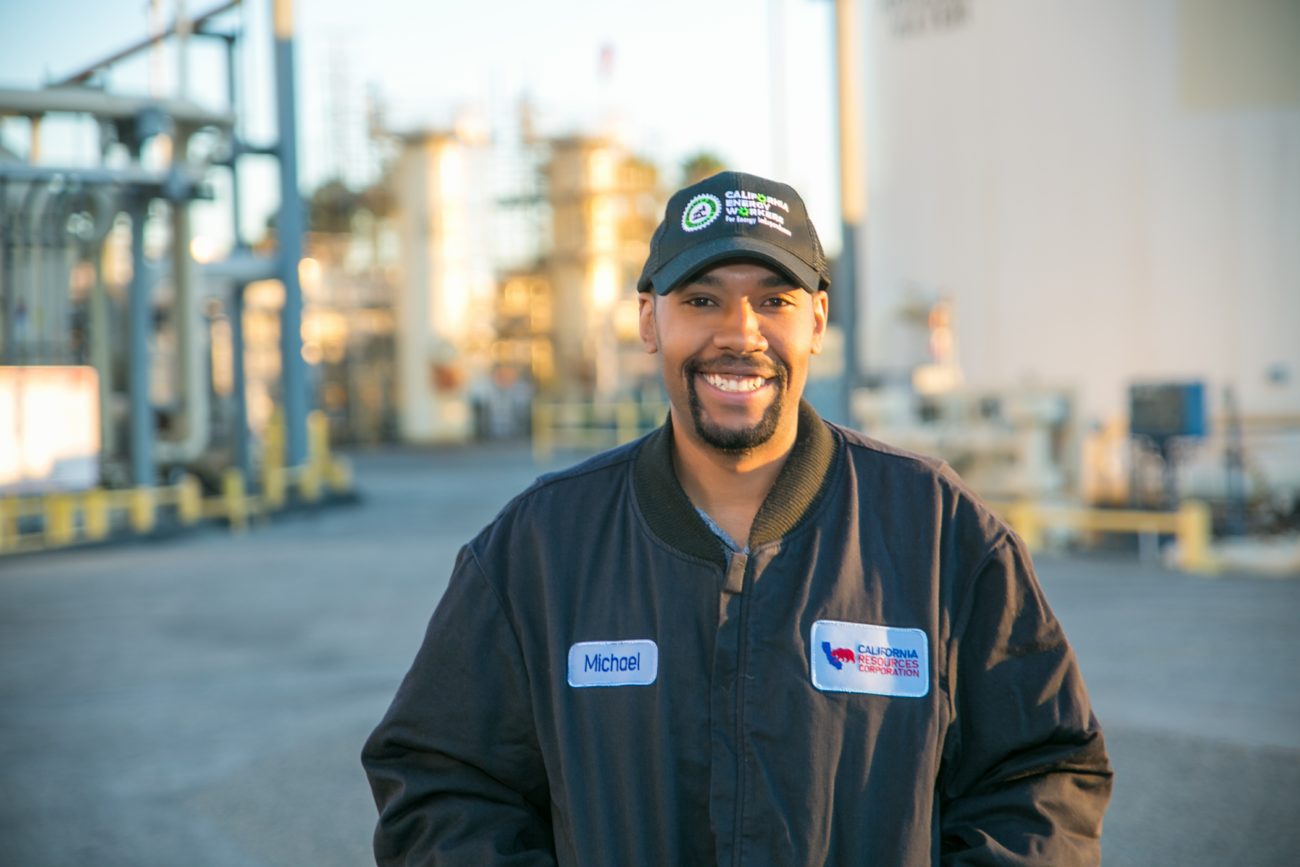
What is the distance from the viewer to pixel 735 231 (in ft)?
7.54

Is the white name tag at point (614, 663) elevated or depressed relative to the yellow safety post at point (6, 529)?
elevated

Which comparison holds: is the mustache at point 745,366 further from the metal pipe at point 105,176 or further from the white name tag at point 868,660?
the metal pipe at point 105,176

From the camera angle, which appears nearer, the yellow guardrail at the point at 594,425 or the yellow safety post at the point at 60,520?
the yellow safety post at the point at 60,520

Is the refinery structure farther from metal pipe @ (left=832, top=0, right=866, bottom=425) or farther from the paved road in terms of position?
the paved road

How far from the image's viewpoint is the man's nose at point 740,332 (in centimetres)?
235

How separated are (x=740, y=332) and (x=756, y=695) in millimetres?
629

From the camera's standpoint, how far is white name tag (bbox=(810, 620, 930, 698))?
7.23ft

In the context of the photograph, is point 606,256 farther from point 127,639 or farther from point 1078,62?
point 127,639

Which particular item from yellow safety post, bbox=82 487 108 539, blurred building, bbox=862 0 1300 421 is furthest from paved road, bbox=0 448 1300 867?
blurred building, bbox=862 0 1300 421

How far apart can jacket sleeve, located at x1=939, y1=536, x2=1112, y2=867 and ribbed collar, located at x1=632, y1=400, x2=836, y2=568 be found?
33cm

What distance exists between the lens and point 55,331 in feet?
62.3

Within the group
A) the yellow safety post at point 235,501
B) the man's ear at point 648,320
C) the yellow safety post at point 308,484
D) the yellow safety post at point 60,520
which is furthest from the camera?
the yellow safety post at point 308,484

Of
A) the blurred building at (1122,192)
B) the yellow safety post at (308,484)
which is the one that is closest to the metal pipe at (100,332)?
the yellow safety post at (308,484)

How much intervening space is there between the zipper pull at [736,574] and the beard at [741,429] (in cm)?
21
